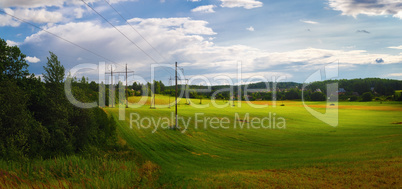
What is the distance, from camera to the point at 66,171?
38.3ft

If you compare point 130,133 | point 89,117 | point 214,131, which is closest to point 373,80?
point 214,131

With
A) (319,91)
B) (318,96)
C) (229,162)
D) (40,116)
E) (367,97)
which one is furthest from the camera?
(318,96)

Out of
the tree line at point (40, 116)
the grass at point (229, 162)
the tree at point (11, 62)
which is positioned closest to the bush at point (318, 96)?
the grass at point (229, 162)

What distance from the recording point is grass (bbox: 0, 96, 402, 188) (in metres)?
11.3

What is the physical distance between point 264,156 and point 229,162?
5131mm

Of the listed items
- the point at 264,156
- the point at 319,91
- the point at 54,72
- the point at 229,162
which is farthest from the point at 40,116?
the point at 319,91

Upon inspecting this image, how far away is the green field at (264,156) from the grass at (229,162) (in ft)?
0.15

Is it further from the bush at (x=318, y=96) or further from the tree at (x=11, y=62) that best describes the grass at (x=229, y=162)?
the bush at (x=318, y=96)

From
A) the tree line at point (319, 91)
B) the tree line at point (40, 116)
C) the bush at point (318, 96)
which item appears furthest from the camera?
the bush at point (318, 96)

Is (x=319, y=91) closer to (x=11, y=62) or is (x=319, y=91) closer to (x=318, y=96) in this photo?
(x=318, y=96)

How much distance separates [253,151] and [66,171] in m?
24.5

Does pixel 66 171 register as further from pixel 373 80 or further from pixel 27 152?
pixel 373 80

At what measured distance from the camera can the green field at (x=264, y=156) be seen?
13.2m

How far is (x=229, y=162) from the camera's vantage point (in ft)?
82.9
